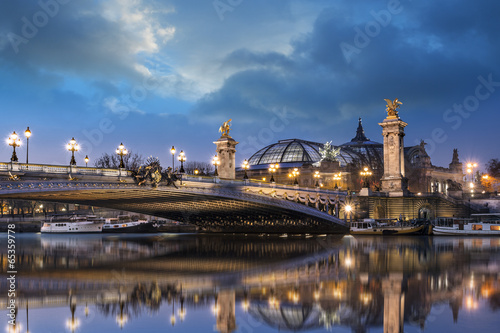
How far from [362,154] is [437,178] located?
1909 centimetres

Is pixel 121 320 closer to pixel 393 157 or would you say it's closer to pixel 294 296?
pixel 294 296

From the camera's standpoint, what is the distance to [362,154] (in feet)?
397

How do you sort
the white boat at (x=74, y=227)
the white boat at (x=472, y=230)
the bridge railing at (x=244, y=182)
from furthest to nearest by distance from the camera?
the white boat at (x=74, y=227), the white boat at (x=472, y=230), the bridge railing at (x=244, y=182)

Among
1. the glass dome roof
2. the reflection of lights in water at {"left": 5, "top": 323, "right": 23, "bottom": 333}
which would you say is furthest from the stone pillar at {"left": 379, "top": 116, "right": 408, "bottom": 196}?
the reflection of lights in water at {"left": 5, "top": 323, "right": 23, "bottom": 333}

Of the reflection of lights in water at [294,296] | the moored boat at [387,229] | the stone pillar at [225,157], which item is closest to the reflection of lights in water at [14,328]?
the reflection of lights in water at [294,296]

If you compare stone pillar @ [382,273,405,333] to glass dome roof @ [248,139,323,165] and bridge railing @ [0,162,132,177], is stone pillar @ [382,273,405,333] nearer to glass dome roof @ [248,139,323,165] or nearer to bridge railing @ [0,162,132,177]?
bridge railing @ [0,162,132,177]

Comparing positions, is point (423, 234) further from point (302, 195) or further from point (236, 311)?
point (236, 311)

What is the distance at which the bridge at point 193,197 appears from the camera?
1486 inches

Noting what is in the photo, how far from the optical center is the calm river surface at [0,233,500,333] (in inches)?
524

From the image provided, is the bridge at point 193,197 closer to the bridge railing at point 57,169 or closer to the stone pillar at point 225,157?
the bridge railing at point 57,169

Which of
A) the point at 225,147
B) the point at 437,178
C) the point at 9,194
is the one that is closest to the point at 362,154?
the point at 437,178

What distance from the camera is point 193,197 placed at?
51156 mm

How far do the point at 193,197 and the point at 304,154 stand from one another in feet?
215

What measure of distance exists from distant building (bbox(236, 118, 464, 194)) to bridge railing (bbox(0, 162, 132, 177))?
1870 inches
